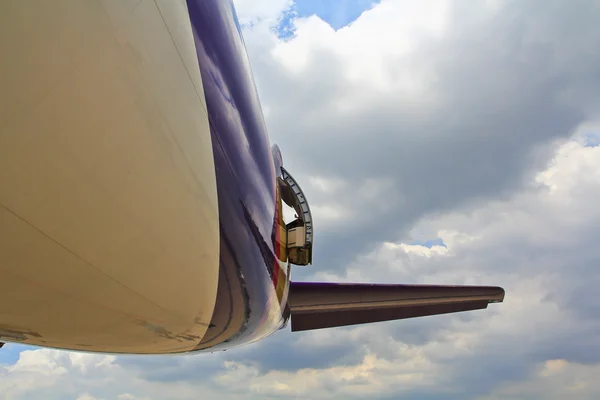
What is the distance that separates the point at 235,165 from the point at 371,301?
6423 millimetres

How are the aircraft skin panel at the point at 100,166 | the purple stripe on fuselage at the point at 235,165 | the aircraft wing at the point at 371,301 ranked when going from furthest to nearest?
the aircraft wing at the point at 371,301
the purple stripe on fuselage at the point at 235,165
the aircraft skin panel at the point at 100,166

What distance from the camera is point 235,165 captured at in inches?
130

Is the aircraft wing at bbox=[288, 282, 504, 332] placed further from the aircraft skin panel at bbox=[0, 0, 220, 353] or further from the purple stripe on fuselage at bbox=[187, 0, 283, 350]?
the aircraft skin panel at bbox=[0, 0, 220, 353]

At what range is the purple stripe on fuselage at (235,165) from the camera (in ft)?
9.57

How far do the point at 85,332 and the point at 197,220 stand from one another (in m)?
1.29

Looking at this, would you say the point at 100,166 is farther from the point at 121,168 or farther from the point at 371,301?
the point at 371,301

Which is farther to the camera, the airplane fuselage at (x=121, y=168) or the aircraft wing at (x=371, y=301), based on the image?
the aircraft wing at (x=371, y=301)

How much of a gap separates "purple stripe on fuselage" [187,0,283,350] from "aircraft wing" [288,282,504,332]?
3.95 m

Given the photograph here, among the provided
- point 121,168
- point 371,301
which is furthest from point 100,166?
point 371,301

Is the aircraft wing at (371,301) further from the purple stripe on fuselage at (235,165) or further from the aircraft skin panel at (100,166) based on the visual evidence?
the aircraft skin panel at (100,166)

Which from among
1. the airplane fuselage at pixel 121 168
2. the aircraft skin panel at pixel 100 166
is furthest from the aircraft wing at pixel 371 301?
the aircraft skin panel at pixel 100 166

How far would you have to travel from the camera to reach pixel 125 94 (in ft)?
6.81

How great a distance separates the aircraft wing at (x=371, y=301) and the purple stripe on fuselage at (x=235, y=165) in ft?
13.0

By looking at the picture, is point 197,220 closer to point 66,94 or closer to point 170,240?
point 170,240
